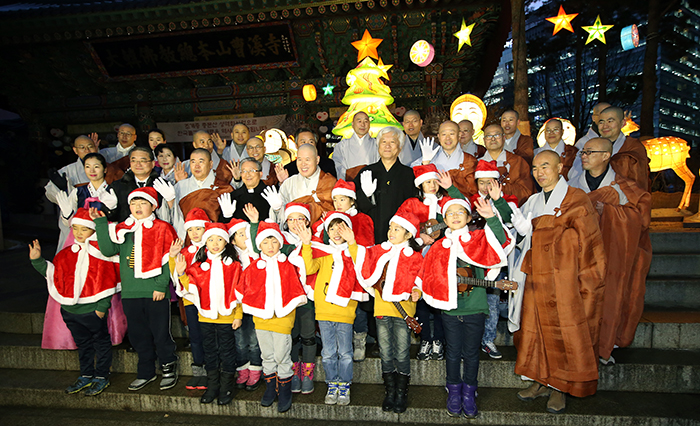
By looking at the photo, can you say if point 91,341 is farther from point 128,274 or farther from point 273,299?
point 273,299

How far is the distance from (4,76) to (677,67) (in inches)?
1938

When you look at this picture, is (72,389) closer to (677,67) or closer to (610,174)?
(610,174)

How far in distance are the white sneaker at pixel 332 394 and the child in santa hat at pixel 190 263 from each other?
1172 mm

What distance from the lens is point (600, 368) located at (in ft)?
10.4

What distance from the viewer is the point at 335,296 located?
291cm

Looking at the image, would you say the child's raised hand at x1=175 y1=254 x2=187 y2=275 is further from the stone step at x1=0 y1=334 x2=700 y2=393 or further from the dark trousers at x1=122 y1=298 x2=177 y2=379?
the stone step at x1=0 y1=334 x2=700 y2=393

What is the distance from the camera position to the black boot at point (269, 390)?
10.0 ft

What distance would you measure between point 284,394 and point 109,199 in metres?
2.42

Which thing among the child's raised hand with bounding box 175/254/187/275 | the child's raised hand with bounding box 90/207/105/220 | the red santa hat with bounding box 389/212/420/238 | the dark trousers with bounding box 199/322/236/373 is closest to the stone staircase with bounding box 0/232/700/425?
the dark trousers with bounding box 199/322/236/373

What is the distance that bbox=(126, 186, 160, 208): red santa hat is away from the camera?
3.24m

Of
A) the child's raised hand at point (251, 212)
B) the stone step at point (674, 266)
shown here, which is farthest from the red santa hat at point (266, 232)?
the stone step at point (674, 266)

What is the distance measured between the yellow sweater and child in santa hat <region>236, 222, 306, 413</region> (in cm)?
9

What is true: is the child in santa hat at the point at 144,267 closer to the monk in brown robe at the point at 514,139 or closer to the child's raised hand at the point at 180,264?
the child's raised hand at the point at 180,264

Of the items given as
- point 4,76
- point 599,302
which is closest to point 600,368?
point 599,302
